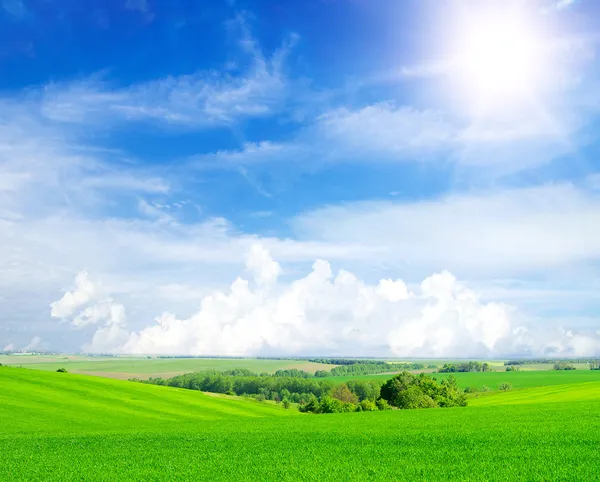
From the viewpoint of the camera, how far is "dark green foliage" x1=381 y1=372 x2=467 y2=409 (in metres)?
88.0

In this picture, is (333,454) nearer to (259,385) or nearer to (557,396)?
(557,396)

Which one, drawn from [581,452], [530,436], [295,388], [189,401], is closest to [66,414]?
[189,401]

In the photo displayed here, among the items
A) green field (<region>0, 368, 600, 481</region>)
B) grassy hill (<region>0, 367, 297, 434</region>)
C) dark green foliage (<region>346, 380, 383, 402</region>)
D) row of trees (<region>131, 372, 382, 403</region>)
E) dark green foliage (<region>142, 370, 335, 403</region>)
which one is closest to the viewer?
green field (<region>0, 368, 600, 481</region>)

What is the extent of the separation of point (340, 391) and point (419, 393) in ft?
154

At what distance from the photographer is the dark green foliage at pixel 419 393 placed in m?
88.0

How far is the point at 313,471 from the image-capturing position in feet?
61.0

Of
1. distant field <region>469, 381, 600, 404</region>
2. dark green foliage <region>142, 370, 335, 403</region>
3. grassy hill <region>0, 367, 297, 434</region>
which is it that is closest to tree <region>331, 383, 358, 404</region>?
dark green foliage <region>142, 370, 335, 403</region>

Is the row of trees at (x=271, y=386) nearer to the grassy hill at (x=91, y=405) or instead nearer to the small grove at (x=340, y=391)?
the small grove at (x=340, y=391)

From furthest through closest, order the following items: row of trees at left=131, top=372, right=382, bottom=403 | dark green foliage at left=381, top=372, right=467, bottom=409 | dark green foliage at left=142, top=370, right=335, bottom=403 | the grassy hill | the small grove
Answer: dark green foliage at left=142, top=370, right=335, bottom=403, row of trees at left=131, top=372, right=382, bottom=403, the small grove, dark green foliage at left=381, top=372, right=467, bottom=409, the grassy hill

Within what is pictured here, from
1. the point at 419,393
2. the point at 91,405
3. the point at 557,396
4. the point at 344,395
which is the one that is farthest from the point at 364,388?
the point at 91,405

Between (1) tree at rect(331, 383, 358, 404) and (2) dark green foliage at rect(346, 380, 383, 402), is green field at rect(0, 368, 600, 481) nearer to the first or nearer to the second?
(1) tree at rect(331, 383, 358, 404)

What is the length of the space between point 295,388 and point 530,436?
138 meters

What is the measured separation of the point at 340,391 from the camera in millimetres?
134125

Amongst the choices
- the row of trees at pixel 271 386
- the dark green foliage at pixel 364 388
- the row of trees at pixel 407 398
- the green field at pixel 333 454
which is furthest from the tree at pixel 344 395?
the green field at pixel 333 454
